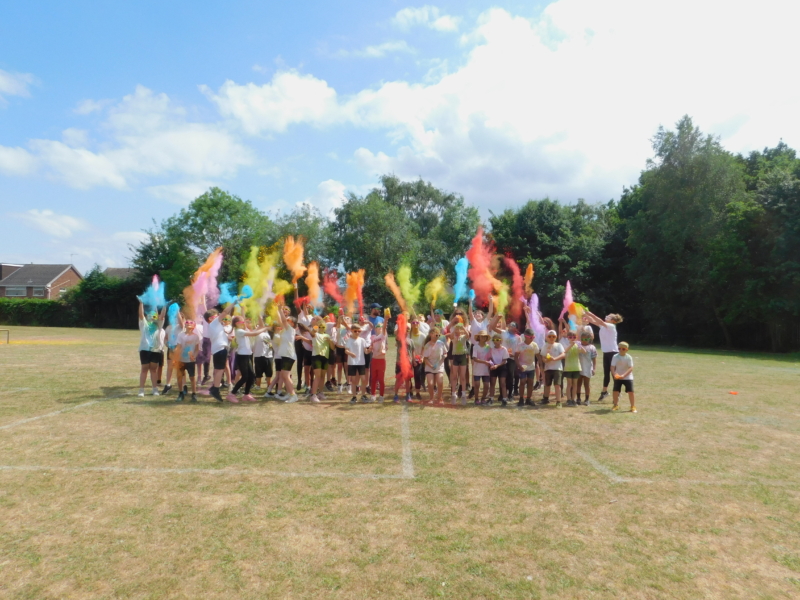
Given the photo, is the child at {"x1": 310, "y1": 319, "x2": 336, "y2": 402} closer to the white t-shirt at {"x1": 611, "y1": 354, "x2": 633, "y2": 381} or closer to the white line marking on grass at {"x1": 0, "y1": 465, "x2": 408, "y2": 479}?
the white line marking on grass at {"x1": 0, "y1": 465, "x2": 408, "y2": 479}

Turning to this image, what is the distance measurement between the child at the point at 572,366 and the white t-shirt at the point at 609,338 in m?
0.82

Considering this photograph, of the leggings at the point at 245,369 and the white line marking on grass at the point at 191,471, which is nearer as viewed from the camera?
the white line marking on grass at the point at 191,471

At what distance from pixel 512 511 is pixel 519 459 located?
1.86 meters

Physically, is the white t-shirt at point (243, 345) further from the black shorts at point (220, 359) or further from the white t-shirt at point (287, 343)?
the white t-shirt at point (287, 343)

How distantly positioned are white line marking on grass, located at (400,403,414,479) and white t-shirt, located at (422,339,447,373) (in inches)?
41.2

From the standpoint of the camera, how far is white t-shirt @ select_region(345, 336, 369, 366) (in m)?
11.2

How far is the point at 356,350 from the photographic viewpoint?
11211mm

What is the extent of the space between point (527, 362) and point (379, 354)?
3086 mm

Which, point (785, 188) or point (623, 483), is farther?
point (785, 188)

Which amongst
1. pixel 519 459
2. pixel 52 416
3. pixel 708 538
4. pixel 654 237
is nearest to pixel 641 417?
pixel 519 459

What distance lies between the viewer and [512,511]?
17.7 feet

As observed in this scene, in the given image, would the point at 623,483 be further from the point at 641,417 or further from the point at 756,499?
the point at 641,417

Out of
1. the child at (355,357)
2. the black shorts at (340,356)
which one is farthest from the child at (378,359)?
the black shorts at (340,356)

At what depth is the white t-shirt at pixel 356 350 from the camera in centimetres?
1117
